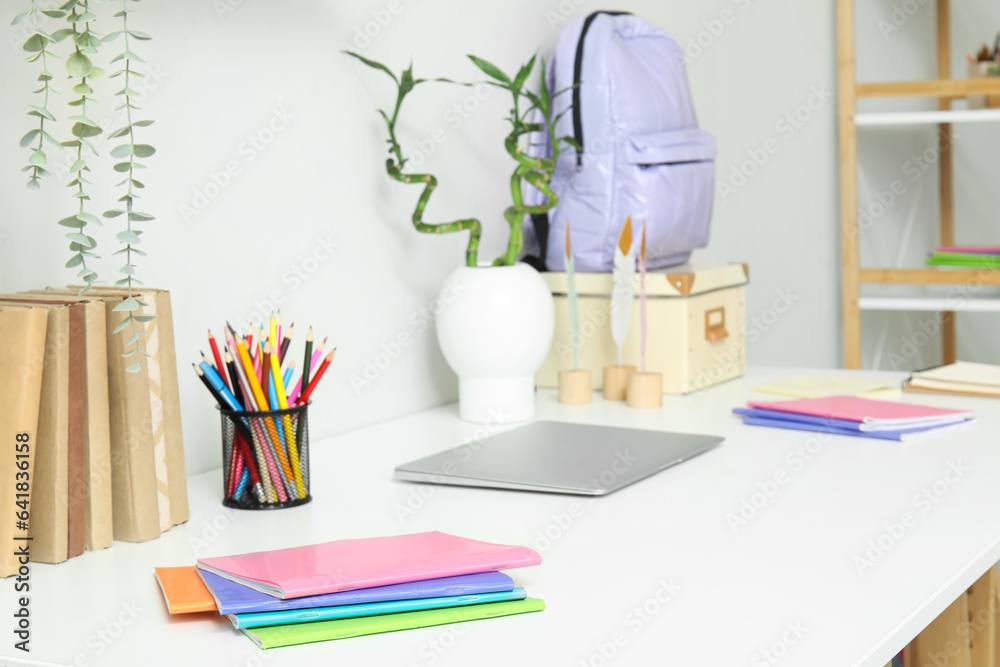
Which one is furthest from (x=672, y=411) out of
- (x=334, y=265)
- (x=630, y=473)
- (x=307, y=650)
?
(x=307, y=650)

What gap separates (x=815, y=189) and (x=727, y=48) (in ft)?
1.37

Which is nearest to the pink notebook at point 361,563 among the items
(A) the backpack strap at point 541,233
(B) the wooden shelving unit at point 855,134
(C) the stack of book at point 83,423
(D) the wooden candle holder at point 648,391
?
(C) the stack of book at point 83,423

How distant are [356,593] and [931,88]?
2.02 metres

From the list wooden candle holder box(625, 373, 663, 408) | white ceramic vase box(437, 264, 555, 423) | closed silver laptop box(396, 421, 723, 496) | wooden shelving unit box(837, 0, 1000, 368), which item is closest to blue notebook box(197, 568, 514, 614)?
closed silver laptop box(396, 421, 723, 496)

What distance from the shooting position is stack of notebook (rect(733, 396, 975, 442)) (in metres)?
1.17

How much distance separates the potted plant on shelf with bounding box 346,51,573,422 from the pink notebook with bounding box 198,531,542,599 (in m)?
0.55

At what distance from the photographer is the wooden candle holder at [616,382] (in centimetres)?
146

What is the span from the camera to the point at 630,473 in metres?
1.01

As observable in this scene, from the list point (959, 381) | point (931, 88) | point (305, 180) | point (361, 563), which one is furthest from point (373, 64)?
point (931, 88)

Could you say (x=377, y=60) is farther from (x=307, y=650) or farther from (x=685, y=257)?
(x=307, y=650)

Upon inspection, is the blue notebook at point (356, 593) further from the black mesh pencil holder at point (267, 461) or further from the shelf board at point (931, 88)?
the shelf board at point (931, 88)

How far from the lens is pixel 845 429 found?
119 cm

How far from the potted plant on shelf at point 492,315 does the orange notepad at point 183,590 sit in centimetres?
61

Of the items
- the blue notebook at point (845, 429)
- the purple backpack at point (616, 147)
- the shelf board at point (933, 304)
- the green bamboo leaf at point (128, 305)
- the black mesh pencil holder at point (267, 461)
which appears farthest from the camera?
the shelf board at point (933, 304)
